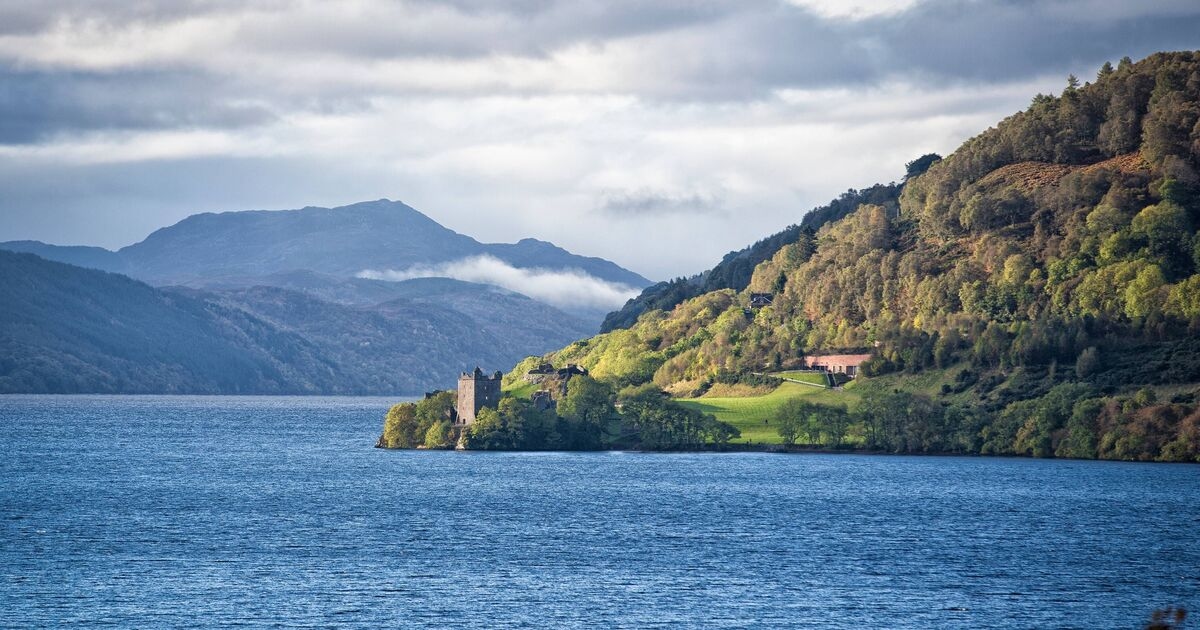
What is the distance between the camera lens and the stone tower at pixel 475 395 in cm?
18225

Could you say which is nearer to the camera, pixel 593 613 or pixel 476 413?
pixel 593 613

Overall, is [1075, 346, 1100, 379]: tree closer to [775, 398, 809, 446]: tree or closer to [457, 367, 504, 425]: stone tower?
[775, 398, 809, 446]: tree

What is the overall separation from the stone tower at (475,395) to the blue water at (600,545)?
2464 cm

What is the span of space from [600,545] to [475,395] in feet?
Answer: 294

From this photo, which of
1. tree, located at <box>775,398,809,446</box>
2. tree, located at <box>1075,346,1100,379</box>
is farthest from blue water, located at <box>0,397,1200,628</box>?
tree, located at <box>1075,346,1100,379</box>

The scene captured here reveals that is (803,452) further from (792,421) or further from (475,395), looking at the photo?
(475,395)

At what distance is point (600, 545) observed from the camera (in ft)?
315

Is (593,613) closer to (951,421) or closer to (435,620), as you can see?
(435,620)

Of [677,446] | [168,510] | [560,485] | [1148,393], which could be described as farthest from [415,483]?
[1148,393]

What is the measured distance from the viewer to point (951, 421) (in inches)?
6831

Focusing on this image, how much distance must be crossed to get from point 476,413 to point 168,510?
73.6m

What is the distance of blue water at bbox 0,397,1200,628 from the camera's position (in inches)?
2867

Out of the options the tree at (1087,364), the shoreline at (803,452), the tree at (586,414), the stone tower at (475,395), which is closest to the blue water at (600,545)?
the shoreline at (803,452)

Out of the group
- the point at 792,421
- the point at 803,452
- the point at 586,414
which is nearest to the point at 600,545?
the point at 803,452
